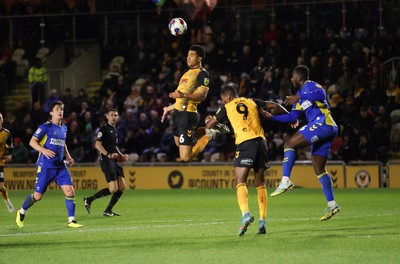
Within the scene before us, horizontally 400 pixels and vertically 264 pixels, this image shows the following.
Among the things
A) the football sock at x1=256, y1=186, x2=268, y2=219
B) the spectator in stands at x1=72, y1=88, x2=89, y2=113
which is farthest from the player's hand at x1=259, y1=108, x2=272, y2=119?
the spectator in stands at x1=72, y1=88, x2=89, y2=113

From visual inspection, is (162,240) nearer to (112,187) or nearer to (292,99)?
(292,99)

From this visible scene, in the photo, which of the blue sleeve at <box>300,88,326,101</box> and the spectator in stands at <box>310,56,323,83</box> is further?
the spectator in stands at <box>310,56,323,83</box>

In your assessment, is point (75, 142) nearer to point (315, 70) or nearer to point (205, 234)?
point (315, 70)

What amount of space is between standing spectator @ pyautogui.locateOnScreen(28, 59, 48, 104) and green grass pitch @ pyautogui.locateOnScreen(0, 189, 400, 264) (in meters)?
11.7

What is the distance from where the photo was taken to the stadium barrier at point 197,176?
83.9 feet

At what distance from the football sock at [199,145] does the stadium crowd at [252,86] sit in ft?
35.1

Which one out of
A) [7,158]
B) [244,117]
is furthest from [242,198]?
[7,158]

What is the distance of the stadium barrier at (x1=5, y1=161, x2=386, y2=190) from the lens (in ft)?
83.9

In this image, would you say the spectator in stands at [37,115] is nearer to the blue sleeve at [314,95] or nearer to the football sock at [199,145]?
the football sock at [199,145]

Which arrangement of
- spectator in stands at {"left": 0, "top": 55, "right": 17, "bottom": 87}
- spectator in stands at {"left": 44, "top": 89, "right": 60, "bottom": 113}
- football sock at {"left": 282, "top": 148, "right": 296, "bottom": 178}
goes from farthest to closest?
1. spectator in stands at {"left": 0, "top": 55, "right": 17, "bottom": 87}
2. spectator in stands at {"left": 44, "top": 89, "right": 60, "bottom": 113}
3. football sock at {"left": 282, "top": 148, "right": 296, "bottom": 178}

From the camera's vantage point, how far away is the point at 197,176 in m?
26.9

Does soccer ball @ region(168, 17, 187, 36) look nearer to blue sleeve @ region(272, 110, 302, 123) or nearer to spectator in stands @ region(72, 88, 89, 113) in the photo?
blue sleeve @ region(272, 110, 302, 123)

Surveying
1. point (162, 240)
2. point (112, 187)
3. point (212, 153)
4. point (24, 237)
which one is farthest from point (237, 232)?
point (212, 153)

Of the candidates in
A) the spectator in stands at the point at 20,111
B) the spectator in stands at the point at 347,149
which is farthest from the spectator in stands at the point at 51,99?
the spectator in stands at the point at 347,149
